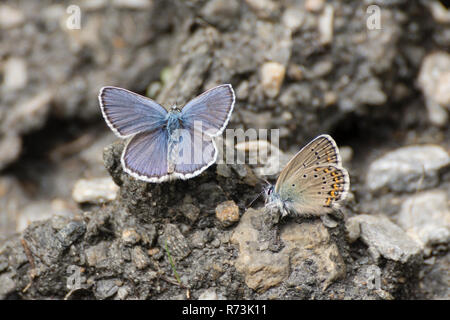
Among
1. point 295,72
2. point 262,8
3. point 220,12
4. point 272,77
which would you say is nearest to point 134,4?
point 220,12

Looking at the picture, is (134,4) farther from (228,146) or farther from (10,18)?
(228,146)

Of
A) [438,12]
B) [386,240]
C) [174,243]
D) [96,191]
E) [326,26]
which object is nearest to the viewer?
[174,243]

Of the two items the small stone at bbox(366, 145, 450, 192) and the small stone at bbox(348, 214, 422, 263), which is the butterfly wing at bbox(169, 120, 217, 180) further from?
the small stone at bbox(366, 145, 450, 192)

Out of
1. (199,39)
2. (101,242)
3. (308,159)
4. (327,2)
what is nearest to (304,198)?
(308,159)
